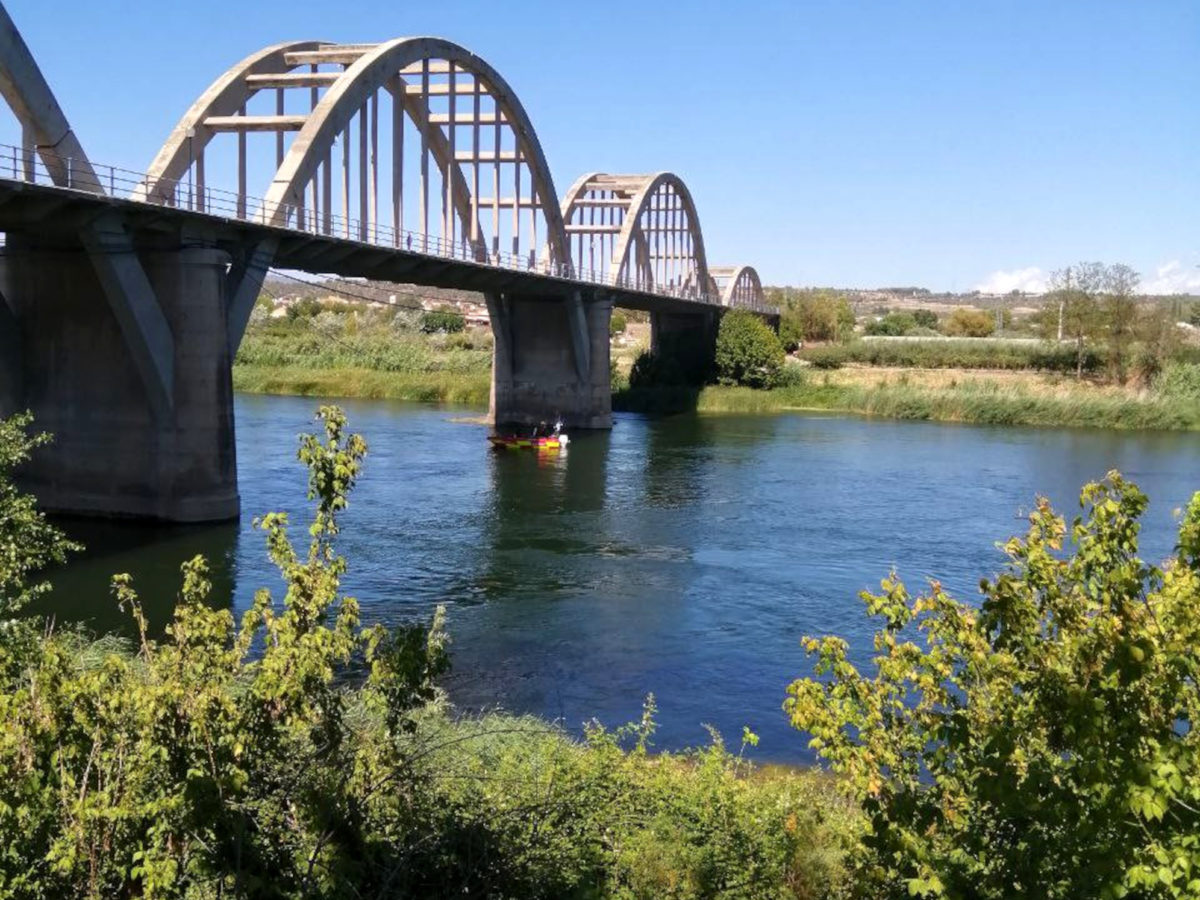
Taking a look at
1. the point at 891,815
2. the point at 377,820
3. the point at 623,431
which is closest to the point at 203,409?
the point at 377,820

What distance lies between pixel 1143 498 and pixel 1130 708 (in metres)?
1.25

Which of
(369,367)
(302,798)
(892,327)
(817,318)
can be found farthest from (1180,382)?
(892,327)

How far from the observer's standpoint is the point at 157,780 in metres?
7.65

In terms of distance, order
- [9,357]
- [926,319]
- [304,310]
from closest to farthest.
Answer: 1. [9,357]
2. [304,310]
3. [926,319]

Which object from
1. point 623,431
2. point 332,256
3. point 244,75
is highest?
point 244,75

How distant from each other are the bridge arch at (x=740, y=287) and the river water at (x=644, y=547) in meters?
49.5

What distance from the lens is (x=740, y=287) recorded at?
114m

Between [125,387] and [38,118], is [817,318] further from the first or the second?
[38,118]

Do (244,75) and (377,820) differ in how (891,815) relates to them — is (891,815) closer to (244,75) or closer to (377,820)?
(377,820)

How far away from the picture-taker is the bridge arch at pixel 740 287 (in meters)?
105

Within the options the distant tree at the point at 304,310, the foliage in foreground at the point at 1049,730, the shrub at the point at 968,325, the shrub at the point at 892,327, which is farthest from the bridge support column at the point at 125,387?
the shrub at the point at 968,325

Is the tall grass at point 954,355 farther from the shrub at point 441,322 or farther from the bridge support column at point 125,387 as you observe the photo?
the bridge support column at point 125,387

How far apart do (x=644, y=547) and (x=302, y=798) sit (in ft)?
76.5

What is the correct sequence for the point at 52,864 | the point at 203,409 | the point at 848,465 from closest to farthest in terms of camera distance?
the point at 52,864
the point at 203,409
the point at 848,465
